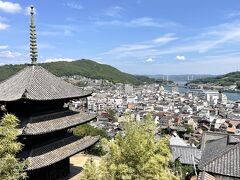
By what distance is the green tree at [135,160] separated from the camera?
15.9 metres

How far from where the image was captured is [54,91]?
24719mm

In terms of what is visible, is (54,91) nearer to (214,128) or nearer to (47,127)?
(47,127)

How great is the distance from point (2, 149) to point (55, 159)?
368 inches

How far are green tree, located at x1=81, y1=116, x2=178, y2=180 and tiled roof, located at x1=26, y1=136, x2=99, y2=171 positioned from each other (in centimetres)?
524

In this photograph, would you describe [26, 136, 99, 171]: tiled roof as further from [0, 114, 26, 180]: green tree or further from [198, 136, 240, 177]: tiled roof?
[198, 136, 240, 177]: tiled roof

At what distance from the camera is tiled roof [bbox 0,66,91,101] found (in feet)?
71.6

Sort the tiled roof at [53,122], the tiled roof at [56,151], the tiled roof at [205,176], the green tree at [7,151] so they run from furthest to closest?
the tiled roof at [205,176] → the tiled roof at [53,122] → the tiled roof at [56,151] → the green tree at [7,151]

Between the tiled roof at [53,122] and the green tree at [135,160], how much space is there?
5.96 m

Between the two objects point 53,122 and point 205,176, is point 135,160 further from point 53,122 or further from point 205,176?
point 53,122

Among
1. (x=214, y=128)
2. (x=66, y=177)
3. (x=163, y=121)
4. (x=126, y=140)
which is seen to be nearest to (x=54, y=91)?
(x=66, y=177)

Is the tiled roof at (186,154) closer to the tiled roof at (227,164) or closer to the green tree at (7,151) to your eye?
the tiled roof at (227,164)

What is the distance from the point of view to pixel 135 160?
16.5m

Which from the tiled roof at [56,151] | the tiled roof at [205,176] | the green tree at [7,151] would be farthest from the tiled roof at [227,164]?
the green tree at [7,151]

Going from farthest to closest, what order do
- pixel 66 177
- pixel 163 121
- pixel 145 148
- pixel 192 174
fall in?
pixel 163 121, pixel 192 174, pixel 66 177, pixel 145 148
